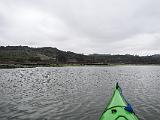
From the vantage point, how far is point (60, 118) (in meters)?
20.7

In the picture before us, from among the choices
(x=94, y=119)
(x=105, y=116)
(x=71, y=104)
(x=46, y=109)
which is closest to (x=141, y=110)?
(x=94, y=119)

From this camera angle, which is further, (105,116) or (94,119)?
(94,119)

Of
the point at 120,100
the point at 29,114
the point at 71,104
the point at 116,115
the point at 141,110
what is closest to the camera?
the point at 116,115

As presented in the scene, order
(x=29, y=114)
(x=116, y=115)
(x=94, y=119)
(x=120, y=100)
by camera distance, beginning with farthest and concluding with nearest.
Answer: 1. (x=29, y=114)
2. (x=94, y=119)
3. (x=120, y=100)
4. (x=116, y=115)

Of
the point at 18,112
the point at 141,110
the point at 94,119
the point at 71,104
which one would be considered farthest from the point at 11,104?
the point at 141,110

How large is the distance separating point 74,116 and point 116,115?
31.4 feet

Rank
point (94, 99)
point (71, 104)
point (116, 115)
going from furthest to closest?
1. point (94, 99)
2. point (71, 104)
3. point (116, 115)

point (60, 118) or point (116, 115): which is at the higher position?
point (116, 115)

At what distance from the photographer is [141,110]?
2403cm

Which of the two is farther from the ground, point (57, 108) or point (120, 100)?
point (120, 100)

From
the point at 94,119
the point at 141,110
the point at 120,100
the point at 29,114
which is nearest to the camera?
the point at 120,100

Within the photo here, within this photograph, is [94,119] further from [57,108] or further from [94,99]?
[94,99]

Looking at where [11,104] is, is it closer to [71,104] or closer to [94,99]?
[71,104]

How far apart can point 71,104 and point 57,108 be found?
2670mm
